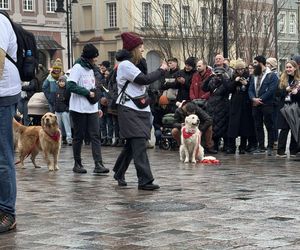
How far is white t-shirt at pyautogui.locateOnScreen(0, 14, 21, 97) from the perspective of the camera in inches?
292

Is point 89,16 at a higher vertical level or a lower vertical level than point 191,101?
higher

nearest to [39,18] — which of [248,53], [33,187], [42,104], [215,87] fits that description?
[248,53]

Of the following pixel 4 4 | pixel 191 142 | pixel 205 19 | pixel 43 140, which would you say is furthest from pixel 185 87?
pixel 4 4

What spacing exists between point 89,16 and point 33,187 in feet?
210

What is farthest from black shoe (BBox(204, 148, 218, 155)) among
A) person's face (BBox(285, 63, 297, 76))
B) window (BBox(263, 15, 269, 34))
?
window (BBox(263, 15, 269, 34))

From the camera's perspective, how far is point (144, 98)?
10.6 meters

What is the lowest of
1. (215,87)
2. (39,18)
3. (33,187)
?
(33,187)

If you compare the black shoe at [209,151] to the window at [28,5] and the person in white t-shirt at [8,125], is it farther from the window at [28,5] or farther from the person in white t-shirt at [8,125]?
the window at [28,5]

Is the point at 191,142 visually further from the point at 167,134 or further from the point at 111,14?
the point at 111,14

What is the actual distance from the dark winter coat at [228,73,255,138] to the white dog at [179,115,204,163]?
5.46 ft

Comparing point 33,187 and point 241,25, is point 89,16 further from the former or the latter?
point 33,187

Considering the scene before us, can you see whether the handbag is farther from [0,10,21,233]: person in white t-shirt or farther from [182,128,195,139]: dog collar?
[182,128,195,139]: dog collar

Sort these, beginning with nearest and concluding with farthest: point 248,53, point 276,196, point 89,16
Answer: point 276,196
point 248,53
point 89,16

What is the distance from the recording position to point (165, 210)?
8633 mm
